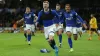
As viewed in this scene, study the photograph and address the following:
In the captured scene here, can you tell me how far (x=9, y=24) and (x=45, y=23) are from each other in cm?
2890

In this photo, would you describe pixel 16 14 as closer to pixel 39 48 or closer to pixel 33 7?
pixel 33 7

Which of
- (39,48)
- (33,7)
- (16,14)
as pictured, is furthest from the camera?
(33,7)

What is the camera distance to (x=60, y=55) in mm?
15305

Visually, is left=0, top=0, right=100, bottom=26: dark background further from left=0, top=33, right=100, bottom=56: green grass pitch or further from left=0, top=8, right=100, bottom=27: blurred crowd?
left=0, top=33, right=100, bottom=56: green grass pitch

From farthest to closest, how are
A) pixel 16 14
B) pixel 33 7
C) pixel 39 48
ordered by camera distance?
pixel 33 7, pixel 16 14, pixel 39 48

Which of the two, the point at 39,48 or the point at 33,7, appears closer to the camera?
the point at 39,48

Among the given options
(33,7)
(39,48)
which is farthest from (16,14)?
(39,48)

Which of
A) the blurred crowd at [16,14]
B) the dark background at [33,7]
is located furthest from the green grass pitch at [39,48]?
the dark background at [33,7]

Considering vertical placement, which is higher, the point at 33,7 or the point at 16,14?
the point at 33,7

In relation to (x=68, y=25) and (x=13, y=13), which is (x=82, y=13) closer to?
(x=13, y=13)

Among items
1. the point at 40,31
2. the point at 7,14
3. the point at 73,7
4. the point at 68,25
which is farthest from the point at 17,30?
the point at 68,25

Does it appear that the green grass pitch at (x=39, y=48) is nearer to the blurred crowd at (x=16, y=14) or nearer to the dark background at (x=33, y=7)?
the blurred crowd at (x=16, y=14)

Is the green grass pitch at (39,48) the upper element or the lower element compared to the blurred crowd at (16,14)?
upper

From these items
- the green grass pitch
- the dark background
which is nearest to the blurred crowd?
the dark background
